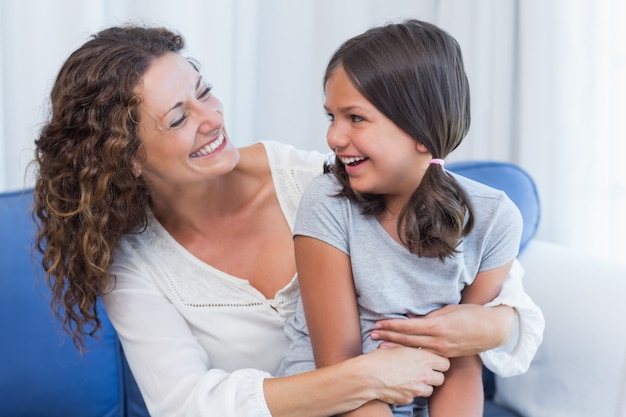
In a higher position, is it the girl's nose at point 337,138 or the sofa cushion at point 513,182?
the girl's nose at point 337,138

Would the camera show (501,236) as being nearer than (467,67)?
Yes

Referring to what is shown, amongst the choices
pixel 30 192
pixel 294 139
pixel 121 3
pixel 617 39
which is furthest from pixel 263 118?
pixel 617 39

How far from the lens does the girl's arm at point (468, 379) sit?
4.75 ft

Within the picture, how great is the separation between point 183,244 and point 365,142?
1.84ft

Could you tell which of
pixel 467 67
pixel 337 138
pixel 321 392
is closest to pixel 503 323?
pixel 321 392

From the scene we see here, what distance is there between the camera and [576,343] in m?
1.78

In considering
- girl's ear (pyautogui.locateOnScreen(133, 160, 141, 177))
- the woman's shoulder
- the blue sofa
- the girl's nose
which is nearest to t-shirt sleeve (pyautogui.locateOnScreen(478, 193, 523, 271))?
the girl's nose

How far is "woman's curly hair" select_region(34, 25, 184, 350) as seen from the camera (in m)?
1.48

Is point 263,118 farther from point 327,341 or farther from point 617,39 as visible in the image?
point 327,341

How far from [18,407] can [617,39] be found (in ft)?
5.76

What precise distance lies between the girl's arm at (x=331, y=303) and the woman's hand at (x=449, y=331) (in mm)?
56

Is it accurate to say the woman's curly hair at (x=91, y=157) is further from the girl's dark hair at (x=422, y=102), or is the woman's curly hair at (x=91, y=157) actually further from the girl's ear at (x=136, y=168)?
the girl's dark hair at (x=422, y=102)

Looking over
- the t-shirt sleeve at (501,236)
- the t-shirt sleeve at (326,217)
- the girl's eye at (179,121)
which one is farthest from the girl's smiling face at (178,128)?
the t-shirt sleeve at (501,236)

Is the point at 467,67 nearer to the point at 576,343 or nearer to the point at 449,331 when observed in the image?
the point at 576,343
